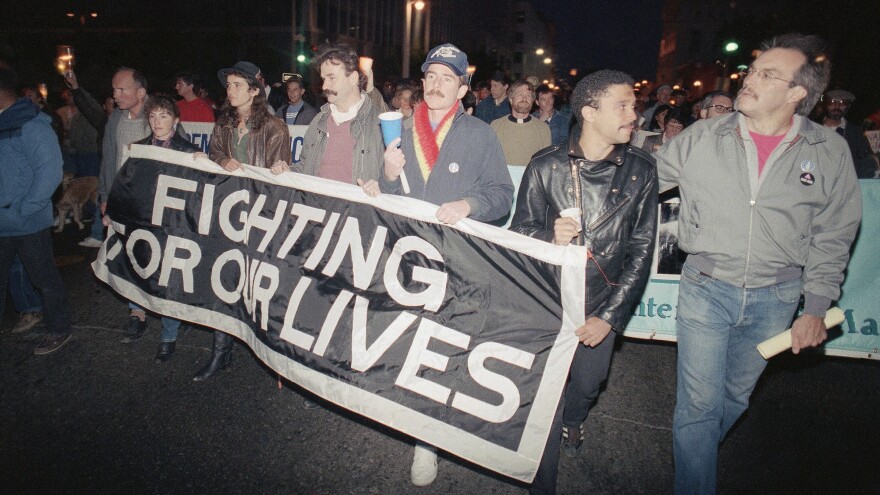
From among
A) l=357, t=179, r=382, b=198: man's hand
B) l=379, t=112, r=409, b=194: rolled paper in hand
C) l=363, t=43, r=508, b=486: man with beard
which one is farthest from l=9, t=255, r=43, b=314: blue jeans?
l=379, t=112, r=409, b=194: rolled paper in hand

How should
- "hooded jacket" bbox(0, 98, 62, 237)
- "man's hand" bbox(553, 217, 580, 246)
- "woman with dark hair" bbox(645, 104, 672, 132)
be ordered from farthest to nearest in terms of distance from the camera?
"woman with dark hair" bbox(645, 104, 672, 132)
"hooded jacket" bbox(0, 98, 62, 237)
"man's hand" bbox(553, 217, 580, 246)

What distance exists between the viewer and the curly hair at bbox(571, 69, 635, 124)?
2473 mm

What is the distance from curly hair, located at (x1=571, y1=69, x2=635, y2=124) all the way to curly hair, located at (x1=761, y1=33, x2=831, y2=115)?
73 cm

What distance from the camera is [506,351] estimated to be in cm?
244

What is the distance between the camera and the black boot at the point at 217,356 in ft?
12.5

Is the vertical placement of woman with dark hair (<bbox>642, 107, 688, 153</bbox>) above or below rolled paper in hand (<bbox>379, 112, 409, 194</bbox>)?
above

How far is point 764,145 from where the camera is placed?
246 centimetres

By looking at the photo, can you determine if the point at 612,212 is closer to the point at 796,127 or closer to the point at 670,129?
the point at 796,127

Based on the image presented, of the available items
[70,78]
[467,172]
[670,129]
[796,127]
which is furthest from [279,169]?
[670,129]

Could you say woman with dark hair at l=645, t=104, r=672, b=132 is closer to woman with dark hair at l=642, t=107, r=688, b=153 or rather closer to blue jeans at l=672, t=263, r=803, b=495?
woman with dark hair at l=642, t=107, r=688, b=153

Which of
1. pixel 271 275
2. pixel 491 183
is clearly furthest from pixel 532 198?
pixel 271 275

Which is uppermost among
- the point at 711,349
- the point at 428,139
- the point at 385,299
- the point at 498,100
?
the point at 498,100

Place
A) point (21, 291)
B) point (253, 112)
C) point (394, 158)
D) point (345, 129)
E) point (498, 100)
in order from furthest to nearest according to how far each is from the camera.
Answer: point (498, 100), point (21, 291), point (253, 112), point (345, 129), point (394, 158)

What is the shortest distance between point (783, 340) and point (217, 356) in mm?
3676
